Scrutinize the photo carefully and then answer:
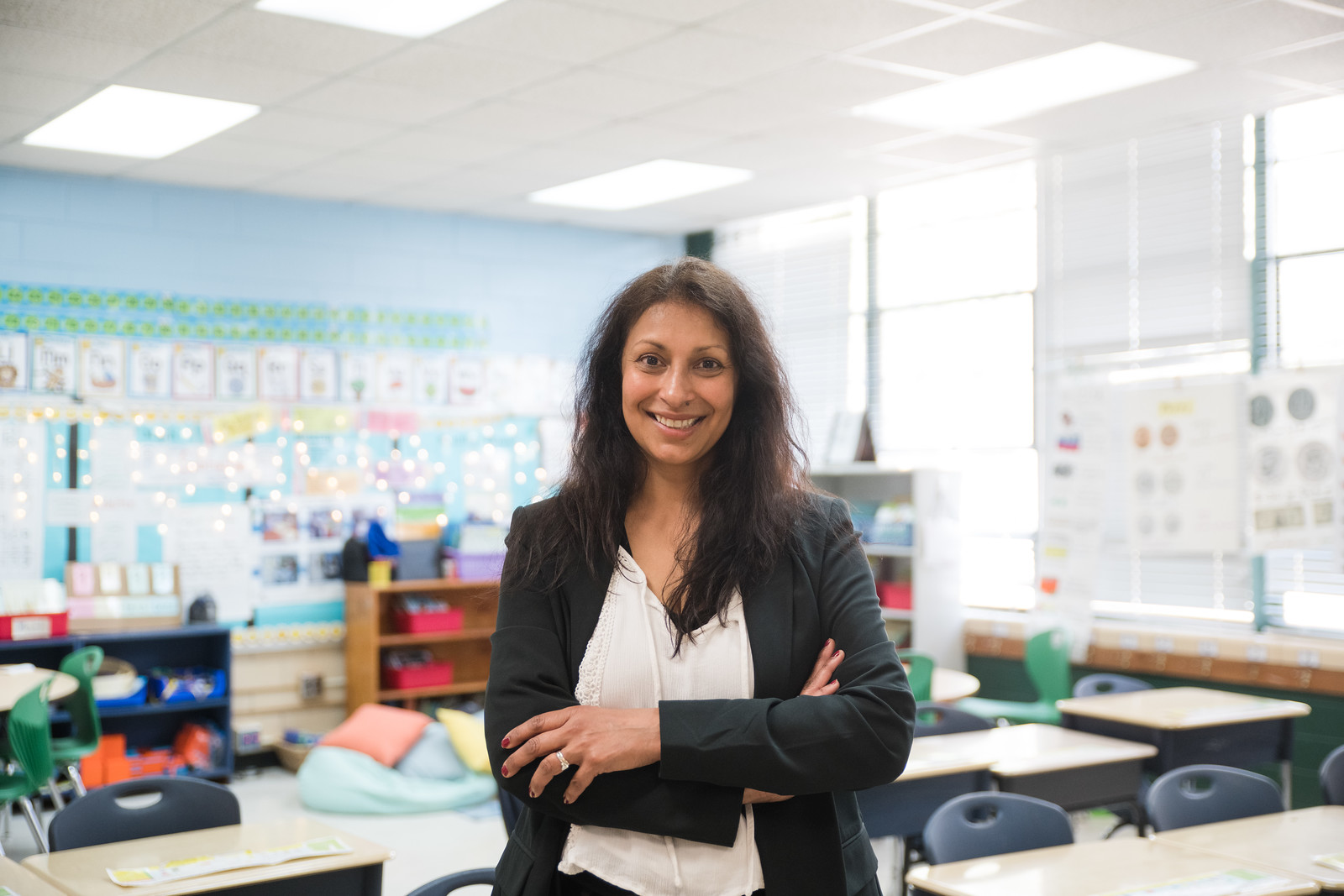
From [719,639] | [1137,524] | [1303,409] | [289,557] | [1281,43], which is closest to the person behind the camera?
[719,639]

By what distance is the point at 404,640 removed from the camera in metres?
6.84

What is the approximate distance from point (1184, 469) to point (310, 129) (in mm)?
4213

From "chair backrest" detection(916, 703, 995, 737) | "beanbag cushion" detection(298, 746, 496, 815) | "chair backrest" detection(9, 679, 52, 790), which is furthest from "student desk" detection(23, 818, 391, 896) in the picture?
"beanbag cushion" detection(298, 746, 496, 815)

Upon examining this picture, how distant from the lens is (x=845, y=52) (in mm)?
4477

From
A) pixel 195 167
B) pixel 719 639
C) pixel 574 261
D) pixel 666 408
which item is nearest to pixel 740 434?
pixel 666 408

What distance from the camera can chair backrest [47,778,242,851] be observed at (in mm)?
2783

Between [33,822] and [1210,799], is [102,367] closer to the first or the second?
[33,822]

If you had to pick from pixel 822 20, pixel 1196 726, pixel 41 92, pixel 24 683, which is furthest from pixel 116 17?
pixel 1196 726

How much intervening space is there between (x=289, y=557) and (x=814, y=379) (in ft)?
10.7

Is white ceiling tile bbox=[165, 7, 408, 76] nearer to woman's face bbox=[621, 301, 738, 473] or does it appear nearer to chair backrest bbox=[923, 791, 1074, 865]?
woman's face bbox=[621, 301, 738, 473]

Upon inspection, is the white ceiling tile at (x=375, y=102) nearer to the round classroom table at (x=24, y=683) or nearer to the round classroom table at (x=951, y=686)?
the round classroom table at (x=24, y=683)

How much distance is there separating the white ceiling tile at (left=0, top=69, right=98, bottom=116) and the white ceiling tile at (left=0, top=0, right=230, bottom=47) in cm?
60

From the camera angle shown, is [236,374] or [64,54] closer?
[64,54]

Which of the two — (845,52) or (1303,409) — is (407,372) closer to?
(845,52)
